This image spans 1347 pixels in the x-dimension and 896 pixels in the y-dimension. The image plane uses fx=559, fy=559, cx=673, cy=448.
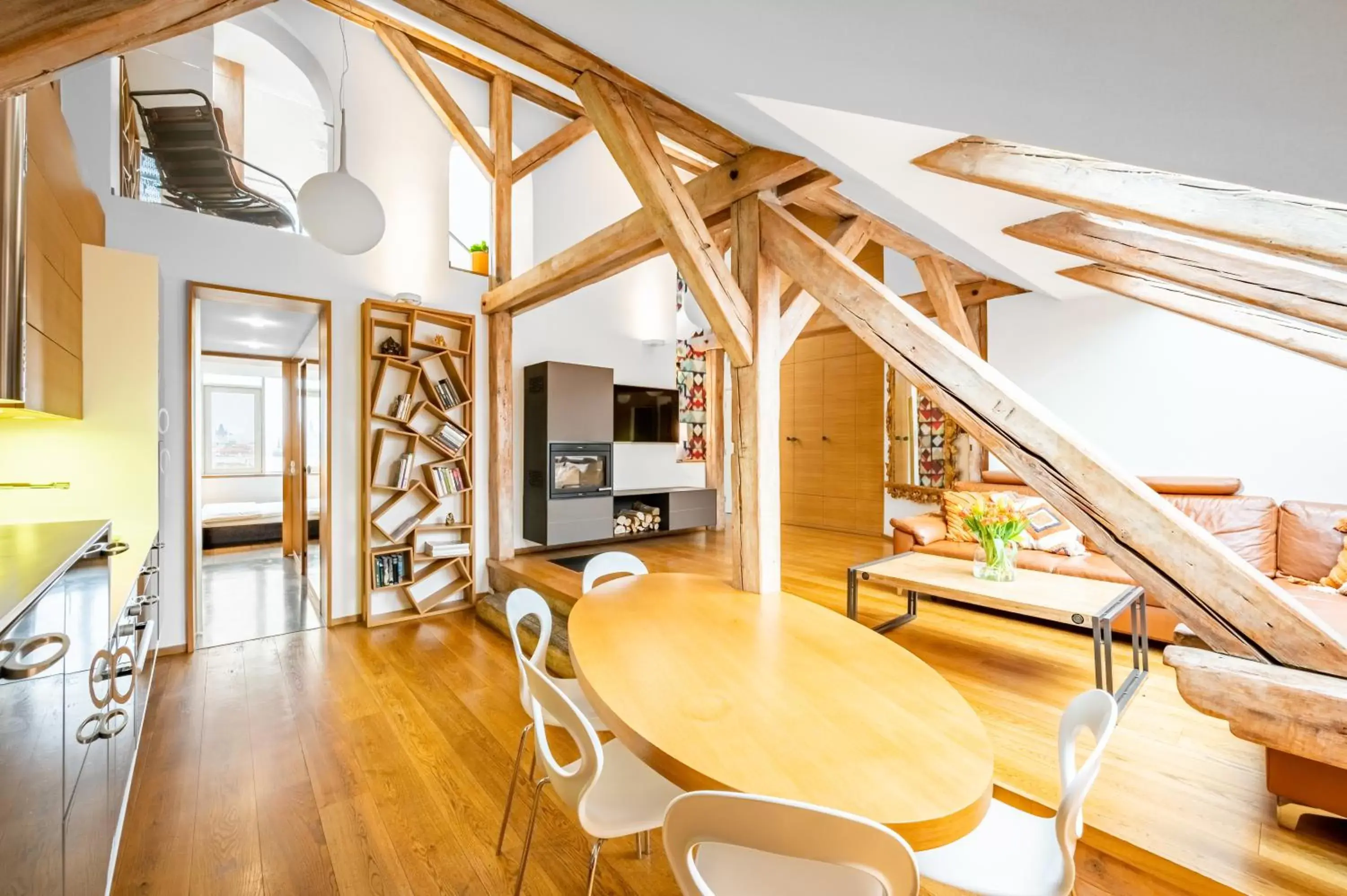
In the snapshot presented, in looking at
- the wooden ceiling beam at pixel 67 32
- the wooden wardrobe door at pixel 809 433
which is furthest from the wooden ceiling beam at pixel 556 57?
the wooden wardrobe door at pixel 809 433

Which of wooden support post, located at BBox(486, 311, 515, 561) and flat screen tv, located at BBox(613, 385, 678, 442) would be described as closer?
wooden support post, located at BBox(486, 311, 515, 561)

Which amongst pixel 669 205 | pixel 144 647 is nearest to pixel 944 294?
pixel 669 205

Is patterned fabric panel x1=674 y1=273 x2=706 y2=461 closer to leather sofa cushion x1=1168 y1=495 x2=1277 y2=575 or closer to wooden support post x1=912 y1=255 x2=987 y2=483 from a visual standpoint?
wooden support post x1=912 y1=255 x2=987 y2=483

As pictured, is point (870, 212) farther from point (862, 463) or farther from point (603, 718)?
point (862, 463)

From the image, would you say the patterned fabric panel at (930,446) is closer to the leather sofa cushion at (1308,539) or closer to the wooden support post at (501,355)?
the leather sofa cushion at (1308,539)

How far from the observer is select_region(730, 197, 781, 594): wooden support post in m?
2.42

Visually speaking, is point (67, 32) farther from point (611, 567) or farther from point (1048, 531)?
point (1048, 531)

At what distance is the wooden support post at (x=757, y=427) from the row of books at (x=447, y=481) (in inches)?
102

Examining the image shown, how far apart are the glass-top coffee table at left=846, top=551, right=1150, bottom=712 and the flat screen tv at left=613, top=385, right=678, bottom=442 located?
10.2ft

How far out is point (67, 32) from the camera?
0.82 meters

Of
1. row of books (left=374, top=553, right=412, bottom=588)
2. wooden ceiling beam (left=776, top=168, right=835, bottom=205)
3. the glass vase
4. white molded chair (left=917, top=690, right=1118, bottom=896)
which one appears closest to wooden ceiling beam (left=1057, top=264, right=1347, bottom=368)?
the glass vase

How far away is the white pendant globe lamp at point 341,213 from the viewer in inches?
94.5

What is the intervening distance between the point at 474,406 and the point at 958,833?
4171 millimetres

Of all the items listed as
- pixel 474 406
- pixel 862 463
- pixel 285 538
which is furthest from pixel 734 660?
pixel 285 538
